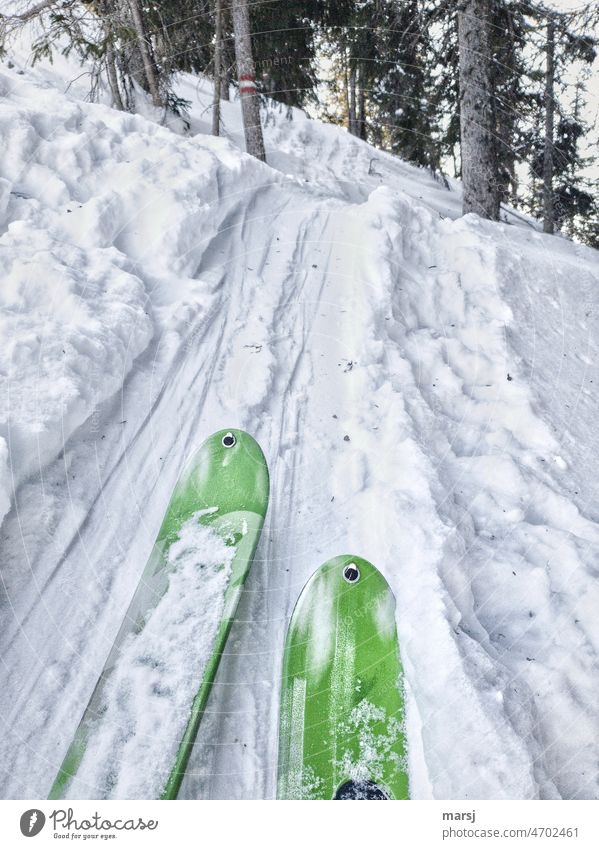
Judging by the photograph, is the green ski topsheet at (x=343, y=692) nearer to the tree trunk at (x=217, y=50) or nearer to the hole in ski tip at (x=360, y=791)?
the hole in ski tip at (x=360, y=791)

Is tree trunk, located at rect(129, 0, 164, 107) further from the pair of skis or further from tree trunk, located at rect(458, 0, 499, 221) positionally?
the pair of skis

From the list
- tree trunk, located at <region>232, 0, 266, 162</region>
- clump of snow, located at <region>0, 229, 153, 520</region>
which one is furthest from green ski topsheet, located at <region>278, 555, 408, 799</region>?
tree trunk, located at <region>232, 0, 266, 162</region>

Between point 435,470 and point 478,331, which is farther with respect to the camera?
point 478,331

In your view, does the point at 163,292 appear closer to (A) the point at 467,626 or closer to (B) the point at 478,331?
(B) the point at 478,331

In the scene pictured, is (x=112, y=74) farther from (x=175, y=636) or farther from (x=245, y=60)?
(x=175, y=636)

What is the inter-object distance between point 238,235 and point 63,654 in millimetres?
3645

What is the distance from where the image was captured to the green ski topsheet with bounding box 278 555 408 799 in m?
2.20

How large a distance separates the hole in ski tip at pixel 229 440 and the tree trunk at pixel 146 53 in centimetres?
659

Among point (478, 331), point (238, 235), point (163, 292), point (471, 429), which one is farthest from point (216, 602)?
point (238, 235)

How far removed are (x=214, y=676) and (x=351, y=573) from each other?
0.79 meters

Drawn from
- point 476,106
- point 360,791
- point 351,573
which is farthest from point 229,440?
point 476,106

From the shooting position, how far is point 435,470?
10.6ft

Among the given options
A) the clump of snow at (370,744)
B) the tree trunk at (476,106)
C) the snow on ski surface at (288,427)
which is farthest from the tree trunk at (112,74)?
the clump of snow at (370,744)

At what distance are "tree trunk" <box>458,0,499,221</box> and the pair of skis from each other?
5.34 meters
